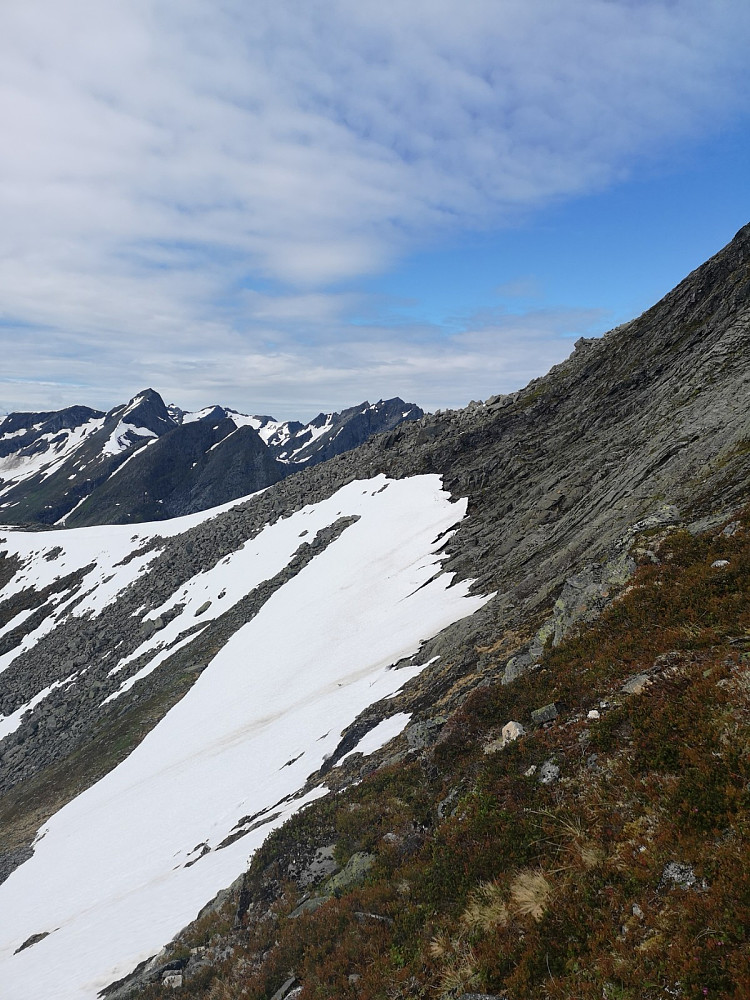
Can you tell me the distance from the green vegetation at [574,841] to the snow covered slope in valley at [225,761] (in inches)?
214

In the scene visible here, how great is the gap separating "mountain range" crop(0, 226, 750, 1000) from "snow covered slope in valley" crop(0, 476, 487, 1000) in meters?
0.21

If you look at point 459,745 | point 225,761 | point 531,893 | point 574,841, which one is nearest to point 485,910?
point 531,893

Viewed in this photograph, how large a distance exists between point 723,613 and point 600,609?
11.4ft

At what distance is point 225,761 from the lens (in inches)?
1001

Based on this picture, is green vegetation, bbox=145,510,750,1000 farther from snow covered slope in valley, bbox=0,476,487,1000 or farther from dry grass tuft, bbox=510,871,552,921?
snow covered slope in valley, bbox=0,476,487,1000

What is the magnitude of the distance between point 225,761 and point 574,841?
23.1 meters

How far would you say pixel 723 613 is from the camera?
10.0 metres

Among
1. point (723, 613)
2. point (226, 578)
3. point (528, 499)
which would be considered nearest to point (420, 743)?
point (723, 613)

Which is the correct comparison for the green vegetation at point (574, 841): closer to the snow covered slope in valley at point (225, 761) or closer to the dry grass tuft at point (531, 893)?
the dry grass tuft at point (531, 893)

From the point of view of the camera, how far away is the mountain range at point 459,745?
6652mm

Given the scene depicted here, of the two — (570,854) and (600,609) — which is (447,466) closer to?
(600,609)

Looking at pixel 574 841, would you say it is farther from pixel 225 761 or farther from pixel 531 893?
pixel 225 761

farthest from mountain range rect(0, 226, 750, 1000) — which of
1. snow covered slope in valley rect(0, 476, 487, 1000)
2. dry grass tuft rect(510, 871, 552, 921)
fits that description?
snow covered slope in valley rect(0, 476, 487, 1000)

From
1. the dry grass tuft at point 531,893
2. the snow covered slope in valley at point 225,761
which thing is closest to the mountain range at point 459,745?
the dry grass tuft at point 531,893
